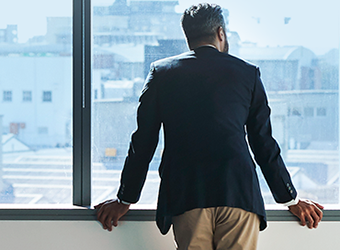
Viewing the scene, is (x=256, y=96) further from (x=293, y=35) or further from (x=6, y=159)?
(x=6, y=159)

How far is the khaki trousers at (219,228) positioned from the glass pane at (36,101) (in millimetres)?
771

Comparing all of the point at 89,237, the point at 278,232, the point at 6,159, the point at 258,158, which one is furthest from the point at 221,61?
the point at 6,159

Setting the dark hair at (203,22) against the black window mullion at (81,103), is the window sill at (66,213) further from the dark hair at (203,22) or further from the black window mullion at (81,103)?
the dark hair at (203,22)

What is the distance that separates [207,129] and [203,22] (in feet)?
1.47

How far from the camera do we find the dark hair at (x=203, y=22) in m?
1.58

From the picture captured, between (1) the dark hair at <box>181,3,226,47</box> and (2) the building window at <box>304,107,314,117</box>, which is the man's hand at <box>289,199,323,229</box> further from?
(1) the dark hair at <box>181,3,226,47</box>

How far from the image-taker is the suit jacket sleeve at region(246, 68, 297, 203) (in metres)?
1.56

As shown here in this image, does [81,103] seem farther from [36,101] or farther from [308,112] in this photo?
[308,112]

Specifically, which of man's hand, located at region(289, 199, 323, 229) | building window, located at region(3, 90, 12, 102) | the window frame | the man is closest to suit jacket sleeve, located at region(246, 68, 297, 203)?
the man

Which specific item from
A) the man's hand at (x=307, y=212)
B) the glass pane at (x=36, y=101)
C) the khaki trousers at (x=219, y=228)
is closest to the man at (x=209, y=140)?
the khaki trousers at (x=219, y=228)

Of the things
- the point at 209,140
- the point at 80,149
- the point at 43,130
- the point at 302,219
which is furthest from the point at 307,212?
the point at 43,130

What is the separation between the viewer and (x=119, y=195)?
172cm

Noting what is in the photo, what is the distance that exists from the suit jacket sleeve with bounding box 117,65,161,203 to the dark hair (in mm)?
224

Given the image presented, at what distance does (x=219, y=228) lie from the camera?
4.92 ft
